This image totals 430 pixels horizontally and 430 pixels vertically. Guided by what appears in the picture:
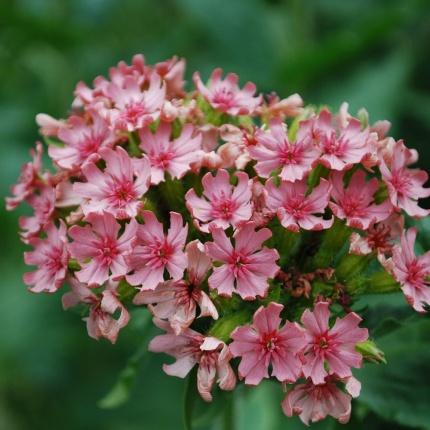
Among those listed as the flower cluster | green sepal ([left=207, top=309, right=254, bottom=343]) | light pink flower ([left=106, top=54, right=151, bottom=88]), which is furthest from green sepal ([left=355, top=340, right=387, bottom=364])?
light pink flower ([left=106, top=54, right=151, bottom=88])

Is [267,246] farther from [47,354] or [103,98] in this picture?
[47,354]

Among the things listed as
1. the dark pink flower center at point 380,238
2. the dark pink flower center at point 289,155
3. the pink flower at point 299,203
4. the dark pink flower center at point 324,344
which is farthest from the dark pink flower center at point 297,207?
the dark pink flower center at point 324,344

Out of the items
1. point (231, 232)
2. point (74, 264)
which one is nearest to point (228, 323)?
point (231, 232)

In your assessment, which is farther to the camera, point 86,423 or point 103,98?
point 86,423

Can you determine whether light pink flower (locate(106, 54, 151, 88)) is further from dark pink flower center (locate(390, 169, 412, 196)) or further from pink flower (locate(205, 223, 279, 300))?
dark pink flower center (locate(390, 169, 412, 196))

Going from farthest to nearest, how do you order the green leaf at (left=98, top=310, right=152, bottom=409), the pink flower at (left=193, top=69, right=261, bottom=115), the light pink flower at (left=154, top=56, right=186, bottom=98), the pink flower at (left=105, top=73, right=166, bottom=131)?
the green leaf at (left=98, top=310, right=152, bottom=409) < the light pink flower at (left=154, top=56, right=186, bottom=98) < the pink flower at (left=193, top=69, right=261, bottom=115) < the pink flower at (left=105, top=73, right=166, bottom=131)

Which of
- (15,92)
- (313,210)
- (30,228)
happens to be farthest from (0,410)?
(313,210)

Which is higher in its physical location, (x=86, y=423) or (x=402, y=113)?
(x=402, y=113)
